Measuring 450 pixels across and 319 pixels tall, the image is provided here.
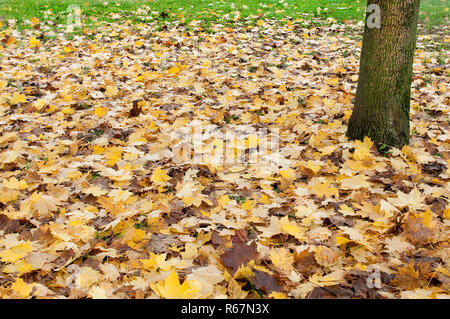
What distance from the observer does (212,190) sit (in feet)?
10.4

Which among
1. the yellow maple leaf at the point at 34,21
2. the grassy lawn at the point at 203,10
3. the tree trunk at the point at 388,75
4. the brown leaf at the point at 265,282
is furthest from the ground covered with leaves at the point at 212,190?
the grassy lawn at the point at 203,10

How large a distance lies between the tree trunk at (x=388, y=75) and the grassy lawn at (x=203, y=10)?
5.99m

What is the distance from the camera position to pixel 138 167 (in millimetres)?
3438

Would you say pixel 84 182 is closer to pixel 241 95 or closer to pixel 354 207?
pixel 354 207

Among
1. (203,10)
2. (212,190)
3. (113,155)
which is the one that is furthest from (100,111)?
(203,10)

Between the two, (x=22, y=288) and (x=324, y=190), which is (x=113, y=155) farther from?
(x=324, y=190)

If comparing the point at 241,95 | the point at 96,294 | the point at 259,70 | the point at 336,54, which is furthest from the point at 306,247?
the point at 336,54

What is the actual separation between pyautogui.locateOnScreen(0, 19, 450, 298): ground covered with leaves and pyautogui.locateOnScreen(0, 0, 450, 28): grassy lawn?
3.51 meters

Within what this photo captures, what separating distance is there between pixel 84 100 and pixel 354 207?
12.7 feet

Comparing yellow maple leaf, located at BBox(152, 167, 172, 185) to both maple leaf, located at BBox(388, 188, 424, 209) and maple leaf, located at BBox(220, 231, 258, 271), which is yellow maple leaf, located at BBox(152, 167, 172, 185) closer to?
maple leaf, located at BBox(220, 231, 258, 271)

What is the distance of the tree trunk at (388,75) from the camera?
3.34m

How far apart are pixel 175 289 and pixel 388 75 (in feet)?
9.07

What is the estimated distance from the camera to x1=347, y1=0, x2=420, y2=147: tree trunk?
334 centimetres

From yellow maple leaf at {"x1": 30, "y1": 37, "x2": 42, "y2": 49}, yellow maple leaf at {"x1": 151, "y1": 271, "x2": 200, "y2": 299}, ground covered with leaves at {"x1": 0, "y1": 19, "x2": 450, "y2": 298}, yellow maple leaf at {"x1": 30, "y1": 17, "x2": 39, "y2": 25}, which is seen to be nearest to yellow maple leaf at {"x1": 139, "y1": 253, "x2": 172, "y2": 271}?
ground covered with leaves at {"x1": 0, "y1": 19, "x2": 450, "y2": 298}
